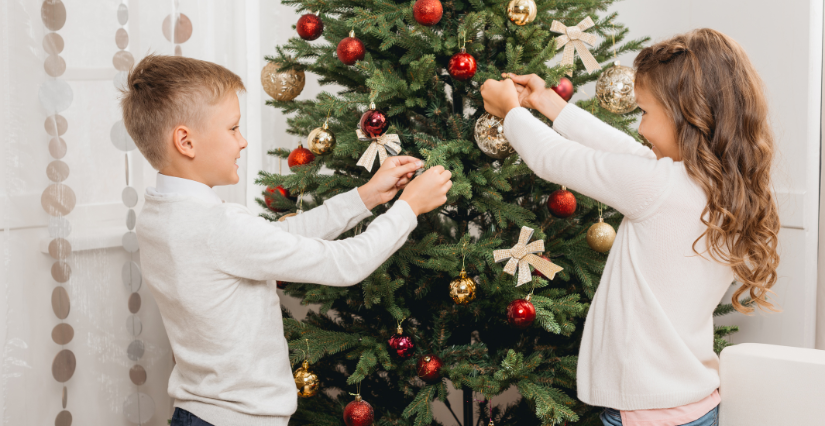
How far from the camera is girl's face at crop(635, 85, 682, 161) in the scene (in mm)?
1039

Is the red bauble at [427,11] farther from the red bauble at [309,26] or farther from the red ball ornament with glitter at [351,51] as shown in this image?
the red bauble at [309,26]

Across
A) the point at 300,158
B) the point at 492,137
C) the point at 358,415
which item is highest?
the point at 492,137

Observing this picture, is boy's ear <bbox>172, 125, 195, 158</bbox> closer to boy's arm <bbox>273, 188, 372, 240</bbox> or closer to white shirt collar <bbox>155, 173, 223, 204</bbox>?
white shirt collar <bbox>155, 173, 223, 204</bbox>

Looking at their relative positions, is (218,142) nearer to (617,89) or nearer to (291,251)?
(291,251)

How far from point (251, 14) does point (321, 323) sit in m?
1.25

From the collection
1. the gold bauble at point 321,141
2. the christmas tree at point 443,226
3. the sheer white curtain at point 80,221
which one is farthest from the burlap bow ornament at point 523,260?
the sheer white curtain at point 80,221

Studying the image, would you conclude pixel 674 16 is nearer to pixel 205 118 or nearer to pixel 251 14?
pixel 251 14

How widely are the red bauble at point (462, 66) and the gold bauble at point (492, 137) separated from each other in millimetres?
101

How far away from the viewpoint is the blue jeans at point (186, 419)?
1055 millimetres

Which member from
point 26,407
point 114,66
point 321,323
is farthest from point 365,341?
point 114,66

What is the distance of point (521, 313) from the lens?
3.80 ft

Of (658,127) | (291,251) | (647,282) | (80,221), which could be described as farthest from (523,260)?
(80,221)

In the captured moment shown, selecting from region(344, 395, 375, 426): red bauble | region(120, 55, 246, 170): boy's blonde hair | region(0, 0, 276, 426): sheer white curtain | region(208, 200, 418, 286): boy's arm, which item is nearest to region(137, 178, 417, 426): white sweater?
region(208, 200, 418, 286): boy's arm

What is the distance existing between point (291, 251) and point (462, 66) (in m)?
0.50
